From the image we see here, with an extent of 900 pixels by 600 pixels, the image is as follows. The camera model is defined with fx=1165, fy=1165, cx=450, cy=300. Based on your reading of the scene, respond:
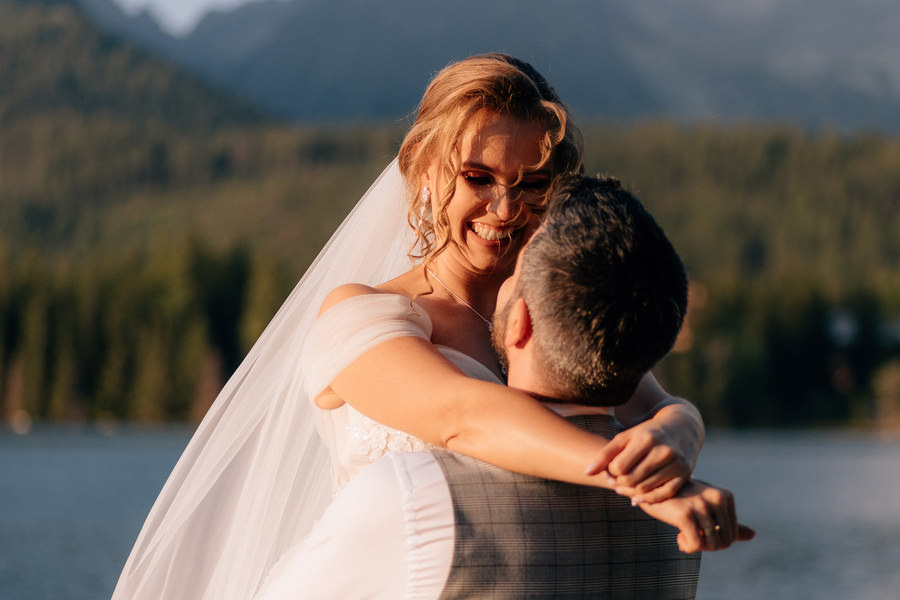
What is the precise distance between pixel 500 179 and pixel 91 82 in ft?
651

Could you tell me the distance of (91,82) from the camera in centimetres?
18950

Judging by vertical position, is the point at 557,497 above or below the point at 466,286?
below

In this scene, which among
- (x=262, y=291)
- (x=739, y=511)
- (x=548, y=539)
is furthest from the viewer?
(x=262, y=291)

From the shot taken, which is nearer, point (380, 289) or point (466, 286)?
point (380, 289)

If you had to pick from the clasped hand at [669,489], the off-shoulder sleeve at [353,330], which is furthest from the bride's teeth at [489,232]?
the clasped hand at [669,489]

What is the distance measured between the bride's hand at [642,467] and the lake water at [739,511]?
1849 centimetres

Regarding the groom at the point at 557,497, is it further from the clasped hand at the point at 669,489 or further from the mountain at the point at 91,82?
the mountain at the point at 91,82

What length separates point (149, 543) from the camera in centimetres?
370

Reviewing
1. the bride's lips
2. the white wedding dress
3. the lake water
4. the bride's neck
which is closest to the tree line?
the lake water

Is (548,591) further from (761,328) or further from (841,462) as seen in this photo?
(761,328)

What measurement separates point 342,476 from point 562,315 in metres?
1.42

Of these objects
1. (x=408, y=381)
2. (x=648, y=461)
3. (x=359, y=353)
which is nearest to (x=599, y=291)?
(x=648, y=461)

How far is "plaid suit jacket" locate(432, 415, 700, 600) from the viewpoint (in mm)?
2082

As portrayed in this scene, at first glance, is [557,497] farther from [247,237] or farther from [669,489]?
[247,237]
